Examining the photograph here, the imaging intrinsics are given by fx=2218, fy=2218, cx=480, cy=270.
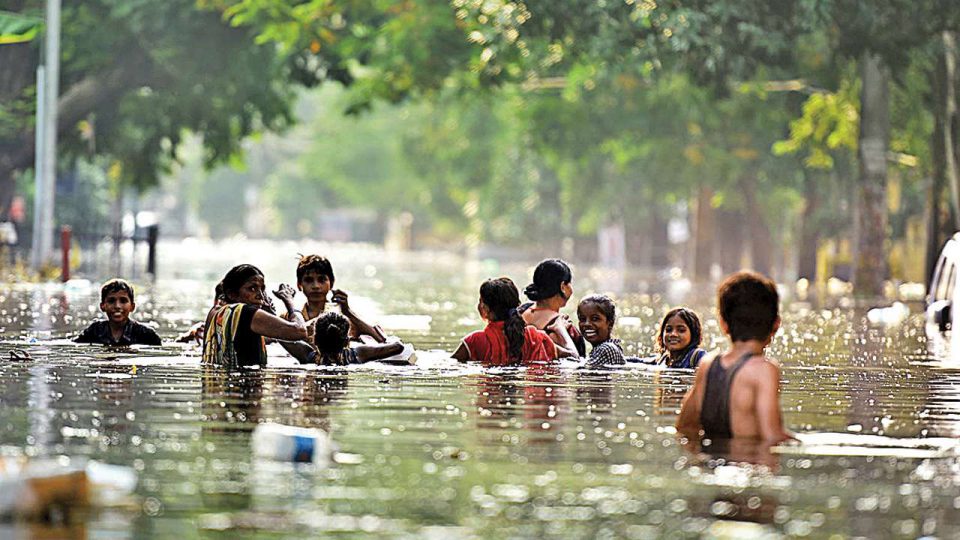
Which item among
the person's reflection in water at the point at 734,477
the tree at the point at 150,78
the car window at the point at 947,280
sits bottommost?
the person's reflection in water at the point at 734,477

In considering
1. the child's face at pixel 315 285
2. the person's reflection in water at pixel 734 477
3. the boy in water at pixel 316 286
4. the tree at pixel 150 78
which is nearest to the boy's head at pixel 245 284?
the boy in water at pixel 316 286

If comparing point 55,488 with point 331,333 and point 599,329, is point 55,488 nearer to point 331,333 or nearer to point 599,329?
point 331,333

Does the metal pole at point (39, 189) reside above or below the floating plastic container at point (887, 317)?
above

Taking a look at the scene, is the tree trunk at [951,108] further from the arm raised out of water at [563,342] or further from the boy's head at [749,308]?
the boy's head at [749,308]

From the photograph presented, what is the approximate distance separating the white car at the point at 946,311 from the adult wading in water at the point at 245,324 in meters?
8.46

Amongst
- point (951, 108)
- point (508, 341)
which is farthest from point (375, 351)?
point (951, 108)

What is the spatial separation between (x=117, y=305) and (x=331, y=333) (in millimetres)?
2318

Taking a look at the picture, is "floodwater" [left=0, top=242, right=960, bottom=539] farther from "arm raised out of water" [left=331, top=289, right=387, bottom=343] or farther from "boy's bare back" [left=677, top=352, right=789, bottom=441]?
"arm raised out of water" [left=331, top=289, right=387, bottom=343]

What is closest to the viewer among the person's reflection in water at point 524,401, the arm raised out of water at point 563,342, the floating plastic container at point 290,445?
the floating plastic container at point 290,445

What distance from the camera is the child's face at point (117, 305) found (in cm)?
1808

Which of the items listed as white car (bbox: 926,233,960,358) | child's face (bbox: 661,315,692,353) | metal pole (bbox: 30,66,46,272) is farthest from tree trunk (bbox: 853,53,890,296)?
child's face (bbox: 661,315,692,353)

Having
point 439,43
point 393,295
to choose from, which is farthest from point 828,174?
point 393,295

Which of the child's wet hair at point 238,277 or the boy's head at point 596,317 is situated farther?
the boy's head at point 596,317

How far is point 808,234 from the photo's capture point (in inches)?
2406
